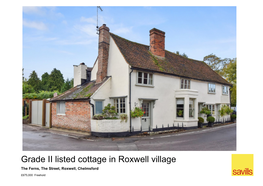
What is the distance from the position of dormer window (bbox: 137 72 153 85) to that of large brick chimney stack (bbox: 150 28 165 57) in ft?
12.4

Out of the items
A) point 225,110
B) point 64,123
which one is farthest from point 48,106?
point 225,110

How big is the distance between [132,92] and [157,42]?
678 cm

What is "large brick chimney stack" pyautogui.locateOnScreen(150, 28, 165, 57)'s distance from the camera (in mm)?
16828

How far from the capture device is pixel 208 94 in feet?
66.1

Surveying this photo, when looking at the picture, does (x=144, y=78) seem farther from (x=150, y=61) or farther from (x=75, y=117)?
(x=75, y=117)

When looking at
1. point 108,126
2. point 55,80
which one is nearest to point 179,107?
point 108,126

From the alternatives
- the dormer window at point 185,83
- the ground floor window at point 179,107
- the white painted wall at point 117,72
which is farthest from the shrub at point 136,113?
the dormer window at point 185,83

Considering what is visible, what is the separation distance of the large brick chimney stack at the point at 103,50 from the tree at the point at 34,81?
35502 millimetres

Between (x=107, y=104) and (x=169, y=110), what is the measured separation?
5.57m

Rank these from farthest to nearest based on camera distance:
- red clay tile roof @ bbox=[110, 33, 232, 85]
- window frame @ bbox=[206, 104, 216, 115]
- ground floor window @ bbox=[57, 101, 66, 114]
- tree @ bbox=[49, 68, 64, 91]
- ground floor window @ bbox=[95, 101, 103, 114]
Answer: tree @ bbox=[49, 68, 64, 91] → window frame @ bbox=[206, 104, 216, 115] → ground floor window @ bbox=[57, 101, 66, 114] → red clay tile roof @ bbox=[110, 33, 232, 85] → ground floor window @ bbox=[95, 101, 103, 114]

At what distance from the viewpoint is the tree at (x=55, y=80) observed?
45312 mm

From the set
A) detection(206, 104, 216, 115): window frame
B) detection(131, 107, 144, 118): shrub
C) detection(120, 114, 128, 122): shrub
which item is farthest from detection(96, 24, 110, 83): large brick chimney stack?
detection(206, 104, 216, 115): window frame

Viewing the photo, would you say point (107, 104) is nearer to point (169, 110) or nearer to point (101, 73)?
point (101, 73)

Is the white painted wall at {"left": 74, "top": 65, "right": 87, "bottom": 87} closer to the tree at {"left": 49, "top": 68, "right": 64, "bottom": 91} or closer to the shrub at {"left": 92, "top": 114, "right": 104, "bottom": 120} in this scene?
the shrub at {"left": 92, "top": 114, "right": 104, "bottom": 120}
